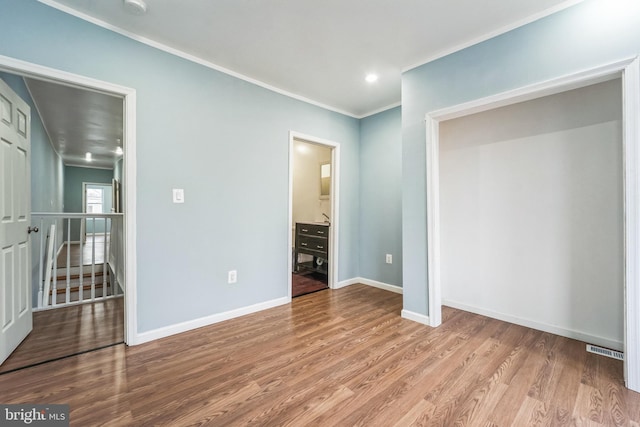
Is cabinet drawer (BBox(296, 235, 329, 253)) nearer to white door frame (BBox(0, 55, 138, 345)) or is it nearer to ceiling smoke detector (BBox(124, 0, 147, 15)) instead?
white door frame (BBox(0, 55, 138, 345))

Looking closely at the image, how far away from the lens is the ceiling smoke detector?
6.04 feet

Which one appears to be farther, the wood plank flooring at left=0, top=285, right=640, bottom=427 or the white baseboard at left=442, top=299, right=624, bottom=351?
the white baseboard at left=442, top=299, right=624, bottom=351

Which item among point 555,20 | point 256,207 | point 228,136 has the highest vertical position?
point 555,20

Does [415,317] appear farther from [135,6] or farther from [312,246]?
[135,6]

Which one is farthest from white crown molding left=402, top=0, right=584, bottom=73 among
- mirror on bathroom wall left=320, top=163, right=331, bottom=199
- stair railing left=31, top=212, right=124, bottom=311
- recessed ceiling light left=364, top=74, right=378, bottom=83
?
stair railing left=31, top=212, right=124, bottom=311

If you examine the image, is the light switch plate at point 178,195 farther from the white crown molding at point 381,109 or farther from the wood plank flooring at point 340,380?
the white crown molding at point 381,109

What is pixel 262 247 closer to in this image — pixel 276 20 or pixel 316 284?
pixel 316 284

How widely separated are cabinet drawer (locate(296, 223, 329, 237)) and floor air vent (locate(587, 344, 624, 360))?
2912mm

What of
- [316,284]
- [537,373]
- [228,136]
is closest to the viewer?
[537,373]

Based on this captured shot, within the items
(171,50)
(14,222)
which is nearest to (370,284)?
(171,50)

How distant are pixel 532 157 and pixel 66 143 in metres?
8.24

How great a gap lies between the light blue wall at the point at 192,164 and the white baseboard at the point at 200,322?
42 mm

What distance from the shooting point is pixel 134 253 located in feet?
7.23

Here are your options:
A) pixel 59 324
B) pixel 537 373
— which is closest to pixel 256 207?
pixel 59 324
